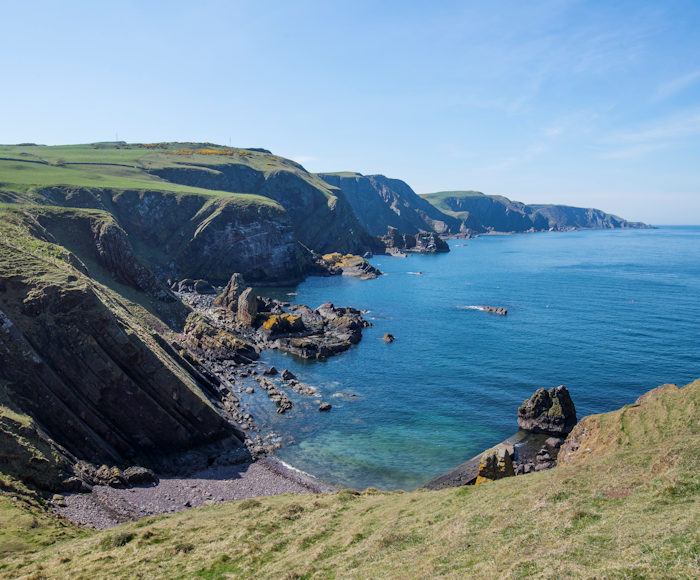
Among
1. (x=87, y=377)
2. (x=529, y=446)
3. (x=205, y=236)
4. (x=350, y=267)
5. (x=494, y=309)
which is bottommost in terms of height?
(x=529, y=446)

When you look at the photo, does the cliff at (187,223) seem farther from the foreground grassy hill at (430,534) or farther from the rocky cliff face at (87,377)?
the foreground grassy hill at (430,534)

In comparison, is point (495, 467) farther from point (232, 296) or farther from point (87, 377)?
point (232, 296)

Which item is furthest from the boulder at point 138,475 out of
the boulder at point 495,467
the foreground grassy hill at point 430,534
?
the boulder at point 495,467

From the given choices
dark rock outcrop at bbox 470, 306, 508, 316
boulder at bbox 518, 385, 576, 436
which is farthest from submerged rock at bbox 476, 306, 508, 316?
boulder at bbox 518, 385, 576, 436

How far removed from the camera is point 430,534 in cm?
2291

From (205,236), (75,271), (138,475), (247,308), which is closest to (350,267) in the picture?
(205,236)

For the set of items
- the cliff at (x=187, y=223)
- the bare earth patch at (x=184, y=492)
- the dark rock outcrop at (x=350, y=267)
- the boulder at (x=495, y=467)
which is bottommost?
the bare earth patch at (x=184, y=492)

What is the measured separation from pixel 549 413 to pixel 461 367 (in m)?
21.2

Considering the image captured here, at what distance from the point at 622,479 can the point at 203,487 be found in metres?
33.4

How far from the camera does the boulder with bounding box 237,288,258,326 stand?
92.2 m

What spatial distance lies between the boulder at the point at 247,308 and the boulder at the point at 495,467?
6117cm

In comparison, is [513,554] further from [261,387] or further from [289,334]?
[289,334]

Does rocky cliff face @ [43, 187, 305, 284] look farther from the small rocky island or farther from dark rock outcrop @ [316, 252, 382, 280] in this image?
the small rocky island

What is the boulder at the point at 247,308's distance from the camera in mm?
92188
